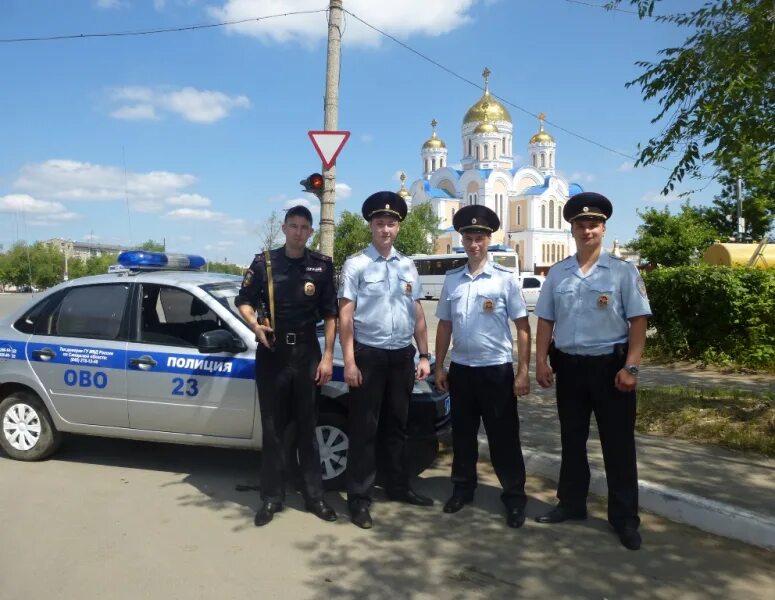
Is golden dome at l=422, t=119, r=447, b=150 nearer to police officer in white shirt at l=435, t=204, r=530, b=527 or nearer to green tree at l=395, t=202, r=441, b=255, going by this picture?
green tree at l=395, t=202, r=441, b=255

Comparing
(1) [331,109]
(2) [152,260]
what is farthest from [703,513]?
(1) [331,109]

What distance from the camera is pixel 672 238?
2712 centimetres

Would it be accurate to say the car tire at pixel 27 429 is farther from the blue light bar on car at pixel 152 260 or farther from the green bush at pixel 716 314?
the green bush at pixel 716 314

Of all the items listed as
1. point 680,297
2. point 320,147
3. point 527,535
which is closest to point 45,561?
point 527,535

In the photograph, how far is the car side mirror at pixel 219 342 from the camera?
4.35m

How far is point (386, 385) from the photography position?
4121mm

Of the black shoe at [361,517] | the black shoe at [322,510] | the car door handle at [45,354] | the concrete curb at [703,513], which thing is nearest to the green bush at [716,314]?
the concrete curb at [703,513]

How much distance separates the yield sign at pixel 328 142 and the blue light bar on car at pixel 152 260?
1872mm

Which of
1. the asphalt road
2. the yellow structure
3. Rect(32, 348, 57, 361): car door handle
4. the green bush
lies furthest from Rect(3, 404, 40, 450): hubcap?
the yellow structure

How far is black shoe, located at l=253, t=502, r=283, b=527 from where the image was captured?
13.0 ft

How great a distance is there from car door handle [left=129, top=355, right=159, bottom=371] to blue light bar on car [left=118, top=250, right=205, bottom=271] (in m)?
0.90

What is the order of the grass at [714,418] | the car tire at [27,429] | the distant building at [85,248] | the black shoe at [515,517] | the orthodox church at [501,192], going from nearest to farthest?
the black shoe at [515,517] → the car tire at [27,429] → the grass at [714,418] → the orthodox church at [501,192] → the distant building at [85,248]

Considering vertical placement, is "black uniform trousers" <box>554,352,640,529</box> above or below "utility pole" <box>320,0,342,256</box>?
below

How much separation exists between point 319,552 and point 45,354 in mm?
2855
